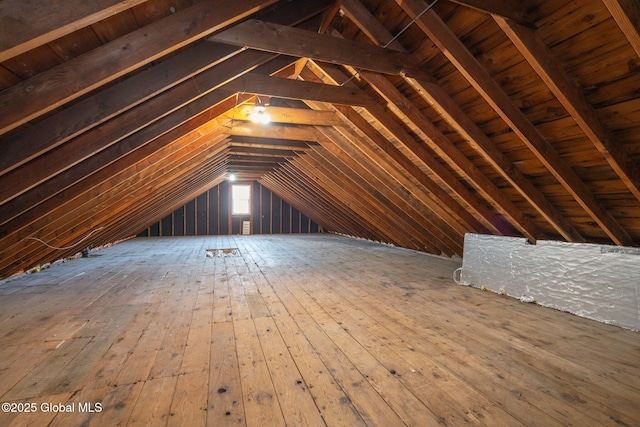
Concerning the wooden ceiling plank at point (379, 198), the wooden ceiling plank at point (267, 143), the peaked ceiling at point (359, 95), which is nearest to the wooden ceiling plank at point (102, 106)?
the peaked ceiling at point (359, 95)

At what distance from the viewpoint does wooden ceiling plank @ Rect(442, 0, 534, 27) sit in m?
1.81

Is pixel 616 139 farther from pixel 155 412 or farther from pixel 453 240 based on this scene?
pixel 155 412

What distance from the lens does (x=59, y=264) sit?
522cm

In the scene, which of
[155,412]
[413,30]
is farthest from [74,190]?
[413,30]

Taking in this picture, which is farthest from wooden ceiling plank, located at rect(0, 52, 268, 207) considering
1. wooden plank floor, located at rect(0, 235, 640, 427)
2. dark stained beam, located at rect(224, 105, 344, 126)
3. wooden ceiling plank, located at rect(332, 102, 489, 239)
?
wooden ceiling plank, located at rect(332, 102, 489, 239)

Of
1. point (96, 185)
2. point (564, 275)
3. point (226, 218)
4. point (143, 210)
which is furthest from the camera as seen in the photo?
point (226, 218)

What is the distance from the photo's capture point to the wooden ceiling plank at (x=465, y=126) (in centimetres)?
258

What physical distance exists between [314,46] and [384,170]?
2.66 metres

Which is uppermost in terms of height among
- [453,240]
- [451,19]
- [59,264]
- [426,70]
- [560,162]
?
[451,19]

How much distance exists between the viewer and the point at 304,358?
6.47 ft

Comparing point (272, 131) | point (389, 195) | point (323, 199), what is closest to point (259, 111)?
point (272, 131)

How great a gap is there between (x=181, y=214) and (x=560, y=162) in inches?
458

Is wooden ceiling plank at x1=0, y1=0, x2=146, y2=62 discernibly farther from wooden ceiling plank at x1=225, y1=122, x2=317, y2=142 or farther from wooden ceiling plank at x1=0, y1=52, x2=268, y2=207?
wooden ceiling plank at x1=225, y1=122, x2=317, y2=142

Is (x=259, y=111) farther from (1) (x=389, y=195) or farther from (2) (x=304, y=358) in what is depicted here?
(2) (x=304, y=358)
